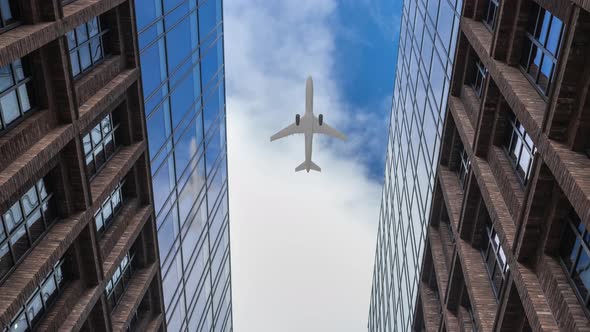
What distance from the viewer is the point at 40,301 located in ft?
50.8

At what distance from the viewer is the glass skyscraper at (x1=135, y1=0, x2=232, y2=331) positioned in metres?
22.2

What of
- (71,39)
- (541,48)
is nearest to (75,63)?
(71,39)

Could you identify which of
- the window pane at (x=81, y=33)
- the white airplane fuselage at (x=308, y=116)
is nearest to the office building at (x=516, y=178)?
the window pane at (x=81, y=33)

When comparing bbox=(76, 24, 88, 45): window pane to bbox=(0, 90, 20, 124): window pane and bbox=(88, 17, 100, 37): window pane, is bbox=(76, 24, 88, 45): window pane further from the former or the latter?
bbox=(0, 90, 20, 124): window pane

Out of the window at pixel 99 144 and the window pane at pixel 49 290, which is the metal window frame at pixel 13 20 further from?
the window pane at pixel 49 290

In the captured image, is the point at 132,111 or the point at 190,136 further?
the point at 190,136

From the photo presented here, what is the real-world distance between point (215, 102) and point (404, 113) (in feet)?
38.1

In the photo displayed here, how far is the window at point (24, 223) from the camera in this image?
13680 millimetres

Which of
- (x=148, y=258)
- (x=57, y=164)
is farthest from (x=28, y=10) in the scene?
(x=148, y=258)

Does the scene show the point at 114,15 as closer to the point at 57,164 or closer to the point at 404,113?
the point at 57,164

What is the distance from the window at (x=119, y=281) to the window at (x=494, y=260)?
1312 centimetres

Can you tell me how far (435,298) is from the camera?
2469 centimetres

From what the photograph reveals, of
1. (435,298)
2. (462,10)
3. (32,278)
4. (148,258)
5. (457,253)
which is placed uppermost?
(462,10)

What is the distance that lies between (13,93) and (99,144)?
5.18 m
